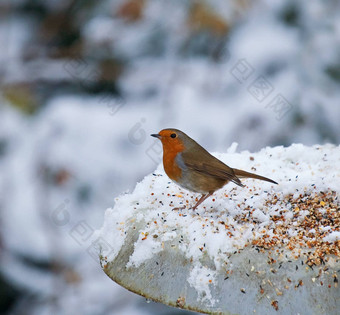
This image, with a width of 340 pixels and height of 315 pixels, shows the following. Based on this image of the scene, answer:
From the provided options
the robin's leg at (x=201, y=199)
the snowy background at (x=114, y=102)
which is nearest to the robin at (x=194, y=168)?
the robin's leg at (x=201, y=199)

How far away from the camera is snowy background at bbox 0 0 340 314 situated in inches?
161

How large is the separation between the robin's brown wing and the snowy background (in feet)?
5.44

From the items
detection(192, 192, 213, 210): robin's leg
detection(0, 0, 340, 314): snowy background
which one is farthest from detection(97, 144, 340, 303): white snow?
detection(0, 0, 340, 314): snowy background

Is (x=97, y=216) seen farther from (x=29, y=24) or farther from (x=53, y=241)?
(x=29, y=24)

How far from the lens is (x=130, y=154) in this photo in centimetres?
464

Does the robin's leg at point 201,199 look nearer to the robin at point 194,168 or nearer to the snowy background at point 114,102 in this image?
the robin at point 194,168

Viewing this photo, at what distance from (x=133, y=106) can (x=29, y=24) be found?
1209mm

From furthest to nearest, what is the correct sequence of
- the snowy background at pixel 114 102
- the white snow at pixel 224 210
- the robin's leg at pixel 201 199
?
the snowy background at pixel 114 102 < the robin's leg at pixel 201 199 < the white snow at pixel 224 210

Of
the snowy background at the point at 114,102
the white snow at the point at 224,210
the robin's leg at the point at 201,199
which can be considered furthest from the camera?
the snowy background at the point at 114,102

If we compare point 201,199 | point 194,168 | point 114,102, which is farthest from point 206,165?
point 114,102

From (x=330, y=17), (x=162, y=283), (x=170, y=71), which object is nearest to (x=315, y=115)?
(x=330, y=17)

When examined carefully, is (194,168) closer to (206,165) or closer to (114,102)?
(206,165)

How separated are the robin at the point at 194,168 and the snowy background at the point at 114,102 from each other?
1.59 metres

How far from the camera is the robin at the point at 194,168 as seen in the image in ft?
8.04
